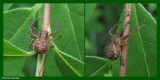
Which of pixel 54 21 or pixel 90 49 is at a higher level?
pixel 54 21

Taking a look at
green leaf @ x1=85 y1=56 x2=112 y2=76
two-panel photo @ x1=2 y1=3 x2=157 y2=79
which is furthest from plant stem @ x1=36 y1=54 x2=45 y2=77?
green leaf @ x1=85 y1=56 x2=112 y2=76

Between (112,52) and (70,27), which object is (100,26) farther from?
(112,52)

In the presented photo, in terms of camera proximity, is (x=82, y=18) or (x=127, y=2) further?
(x=82, y=18)

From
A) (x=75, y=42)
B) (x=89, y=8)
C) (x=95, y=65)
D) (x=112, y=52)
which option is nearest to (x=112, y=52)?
(x=112, y=52)

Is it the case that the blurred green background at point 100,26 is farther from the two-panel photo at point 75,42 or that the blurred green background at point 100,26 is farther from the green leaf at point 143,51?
the green leaf at point 143,51

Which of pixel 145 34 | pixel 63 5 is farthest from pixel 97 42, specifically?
pixel 145 34

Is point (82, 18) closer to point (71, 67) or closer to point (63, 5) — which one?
point (63, 5)

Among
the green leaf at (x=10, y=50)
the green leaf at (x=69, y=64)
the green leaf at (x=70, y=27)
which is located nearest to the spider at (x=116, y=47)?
the green leaf at (x=69, y=64)
